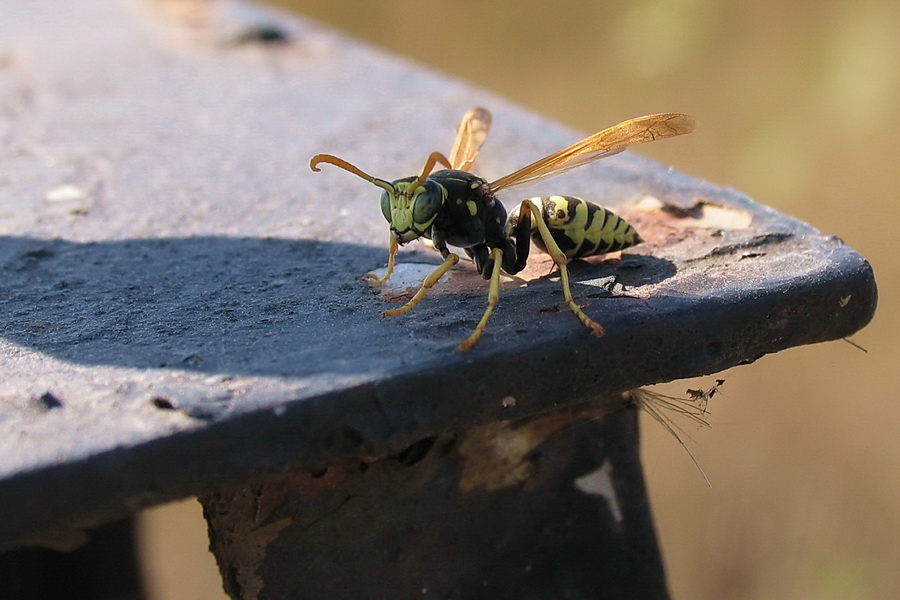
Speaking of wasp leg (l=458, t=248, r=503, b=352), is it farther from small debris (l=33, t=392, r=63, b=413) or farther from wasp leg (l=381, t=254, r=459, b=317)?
small debris (l=33, t=392, r=63, b=413)

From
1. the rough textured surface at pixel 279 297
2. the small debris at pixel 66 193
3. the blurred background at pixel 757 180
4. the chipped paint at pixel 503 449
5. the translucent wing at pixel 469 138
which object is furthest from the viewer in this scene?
the blurred background at pixel 757 180

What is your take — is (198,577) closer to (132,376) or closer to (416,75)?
(416,75)

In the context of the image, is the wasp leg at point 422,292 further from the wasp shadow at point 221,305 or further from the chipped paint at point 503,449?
the chipped paint at point 503,449

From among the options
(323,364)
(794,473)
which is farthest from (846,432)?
(323,364)

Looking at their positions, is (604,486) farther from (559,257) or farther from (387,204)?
(387,204)

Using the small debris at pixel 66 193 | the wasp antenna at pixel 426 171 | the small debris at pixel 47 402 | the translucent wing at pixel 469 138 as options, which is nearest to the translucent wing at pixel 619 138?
the wasp antenna at pixel 426 171
